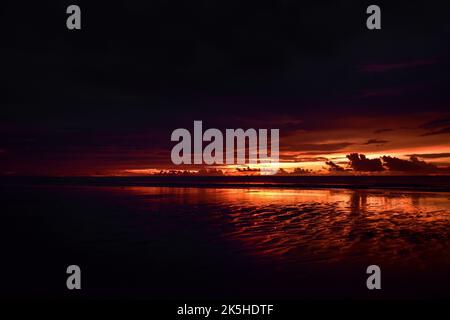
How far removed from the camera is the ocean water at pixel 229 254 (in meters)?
8.26

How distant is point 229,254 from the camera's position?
10883mm

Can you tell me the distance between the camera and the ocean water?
27.1ft

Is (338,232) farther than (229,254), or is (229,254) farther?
(338,232)

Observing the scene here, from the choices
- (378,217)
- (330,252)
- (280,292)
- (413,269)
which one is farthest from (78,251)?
(378,217)

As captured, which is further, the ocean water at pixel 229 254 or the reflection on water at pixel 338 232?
the reflection on water at pixel 338 232

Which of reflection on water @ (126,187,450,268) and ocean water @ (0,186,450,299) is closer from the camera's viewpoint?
ocean water @ (0,186,450,299)

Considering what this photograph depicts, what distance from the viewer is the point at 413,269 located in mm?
9250

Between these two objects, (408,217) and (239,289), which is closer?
(239,289)

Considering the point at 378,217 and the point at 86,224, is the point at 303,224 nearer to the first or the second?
the point at 378,217
